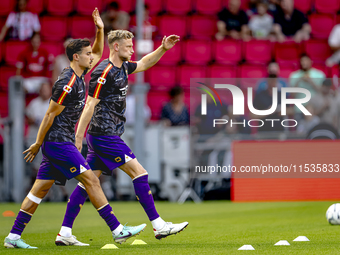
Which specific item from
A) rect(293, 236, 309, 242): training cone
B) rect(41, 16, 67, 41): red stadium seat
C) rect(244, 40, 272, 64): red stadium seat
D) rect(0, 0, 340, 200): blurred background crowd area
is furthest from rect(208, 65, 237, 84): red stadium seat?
rect(293, 236, 309, 242): training cone

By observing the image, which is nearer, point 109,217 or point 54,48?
point 109,217

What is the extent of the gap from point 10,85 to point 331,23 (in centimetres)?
790

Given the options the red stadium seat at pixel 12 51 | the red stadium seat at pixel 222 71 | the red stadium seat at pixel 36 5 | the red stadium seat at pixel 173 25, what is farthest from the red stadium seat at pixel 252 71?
the red stadium seat at pixel 36 5

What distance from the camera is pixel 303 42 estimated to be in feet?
44.1

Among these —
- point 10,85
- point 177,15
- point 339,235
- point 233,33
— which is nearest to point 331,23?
point 233,33

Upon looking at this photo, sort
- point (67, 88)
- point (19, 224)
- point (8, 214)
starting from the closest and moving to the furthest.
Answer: point (67, 88) → point (19, 224) → point (8, 214)

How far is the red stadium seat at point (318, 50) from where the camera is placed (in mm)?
13617

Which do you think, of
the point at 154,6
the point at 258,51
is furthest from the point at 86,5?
the point at 258,51

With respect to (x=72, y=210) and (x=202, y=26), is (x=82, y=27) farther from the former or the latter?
(x=72, y=210)

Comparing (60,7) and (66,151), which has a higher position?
(60,7)

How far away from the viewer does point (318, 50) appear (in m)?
13.7

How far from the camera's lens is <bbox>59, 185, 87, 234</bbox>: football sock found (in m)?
5.36

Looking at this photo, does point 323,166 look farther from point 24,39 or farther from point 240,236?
point 24,39

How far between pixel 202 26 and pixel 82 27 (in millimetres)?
2859
